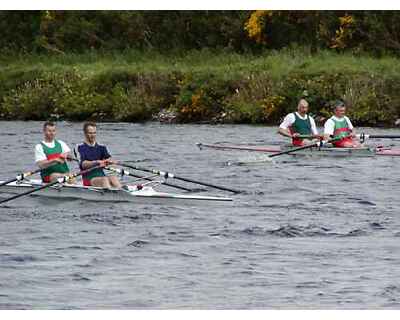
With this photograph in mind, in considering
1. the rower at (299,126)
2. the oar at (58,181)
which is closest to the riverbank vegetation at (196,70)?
the rower at (299,126)

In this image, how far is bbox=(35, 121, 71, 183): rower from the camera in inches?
762

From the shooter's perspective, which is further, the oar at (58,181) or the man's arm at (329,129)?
the man's arm at (329,129)

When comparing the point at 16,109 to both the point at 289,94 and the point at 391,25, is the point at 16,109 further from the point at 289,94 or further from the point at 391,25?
the point at 391,25

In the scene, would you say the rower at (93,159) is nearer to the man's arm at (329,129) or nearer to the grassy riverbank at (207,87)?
the man's arm at (329,129)

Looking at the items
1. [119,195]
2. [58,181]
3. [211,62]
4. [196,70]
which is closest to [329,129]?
[119,195]

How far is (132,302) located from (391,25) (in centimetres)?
3084

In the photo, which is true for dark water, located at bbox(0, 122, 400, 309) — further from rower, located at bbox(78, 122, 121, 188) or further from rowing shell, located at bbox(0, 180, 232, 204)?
rower, located at bbox(78, 122, 121, 188)

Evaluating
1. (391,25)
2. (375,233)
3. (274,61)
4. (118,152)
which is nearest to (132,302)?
(375,233)

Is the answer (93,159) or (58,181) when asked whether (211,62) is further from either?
(58,181)

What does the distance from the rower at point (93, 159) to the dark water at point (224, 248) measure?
1.37ft

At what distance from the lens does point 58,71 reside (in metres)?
44.2

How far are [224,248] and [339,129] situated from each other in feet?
30.2

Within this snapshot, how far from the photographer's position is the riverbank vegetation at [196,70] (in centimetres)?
3688

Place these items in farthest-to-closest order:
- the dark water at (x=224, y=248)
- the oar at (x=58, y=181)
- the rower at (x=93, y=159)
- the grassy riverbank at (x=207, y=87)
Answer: the grassy riverbank at (x=207, y=87)
the rower at (x=93, y=159)
the oar at (x=58, y=181)
the dark water at (x=224, y=248)
